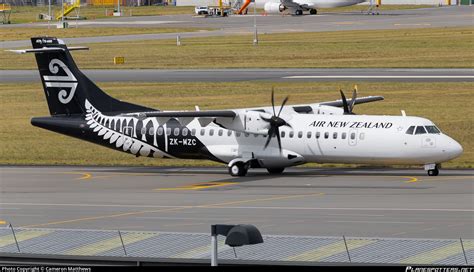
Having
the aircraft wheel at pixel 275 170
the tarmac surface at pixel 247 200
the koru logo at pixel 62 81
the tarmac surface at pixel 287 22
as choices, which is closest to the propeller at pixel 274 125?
the aircraft wheel at pixel 275 170

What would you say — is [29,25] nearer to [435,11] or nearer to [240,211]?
[435,11]

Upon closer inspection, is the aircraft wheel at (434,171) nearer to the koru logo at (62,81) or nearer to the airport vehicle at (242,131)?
the airport vehicle at (242,131)

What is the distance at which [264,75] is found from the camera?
→ 89.3 m

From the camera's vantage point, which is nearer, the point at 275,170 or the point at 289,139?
the point at 289,139

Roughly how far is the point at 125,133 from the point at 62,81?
15.4 ft

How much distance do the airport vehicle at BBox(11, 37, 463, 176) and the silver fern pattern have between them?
5 cm

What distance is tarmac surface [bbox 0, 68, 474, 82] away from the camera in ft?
277

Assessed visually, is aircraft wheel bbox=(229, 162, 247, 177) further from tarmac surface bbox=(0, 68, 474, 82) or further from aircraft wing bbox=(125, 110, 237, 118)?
tarmac surface bbox=(0, 68, 474, 82)

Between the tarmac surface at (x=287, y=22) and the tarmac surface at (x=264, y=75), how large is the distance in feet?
91.3

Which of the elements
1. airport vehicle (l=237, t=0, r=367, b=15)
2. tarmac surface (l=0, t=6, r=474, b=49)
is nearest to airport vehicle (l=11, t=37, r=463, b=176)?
tarmac surface (l=0, t=6, r=474, b=49)

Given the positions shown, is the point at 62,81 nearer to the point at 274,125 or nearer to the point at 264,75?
the point at 274,125

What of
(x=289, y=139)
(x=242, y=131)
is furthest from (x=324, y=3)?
(x=289, y=139)

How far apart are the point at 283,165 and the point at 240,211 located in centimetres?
1073

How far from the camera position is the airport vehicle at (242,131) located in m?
47.1
